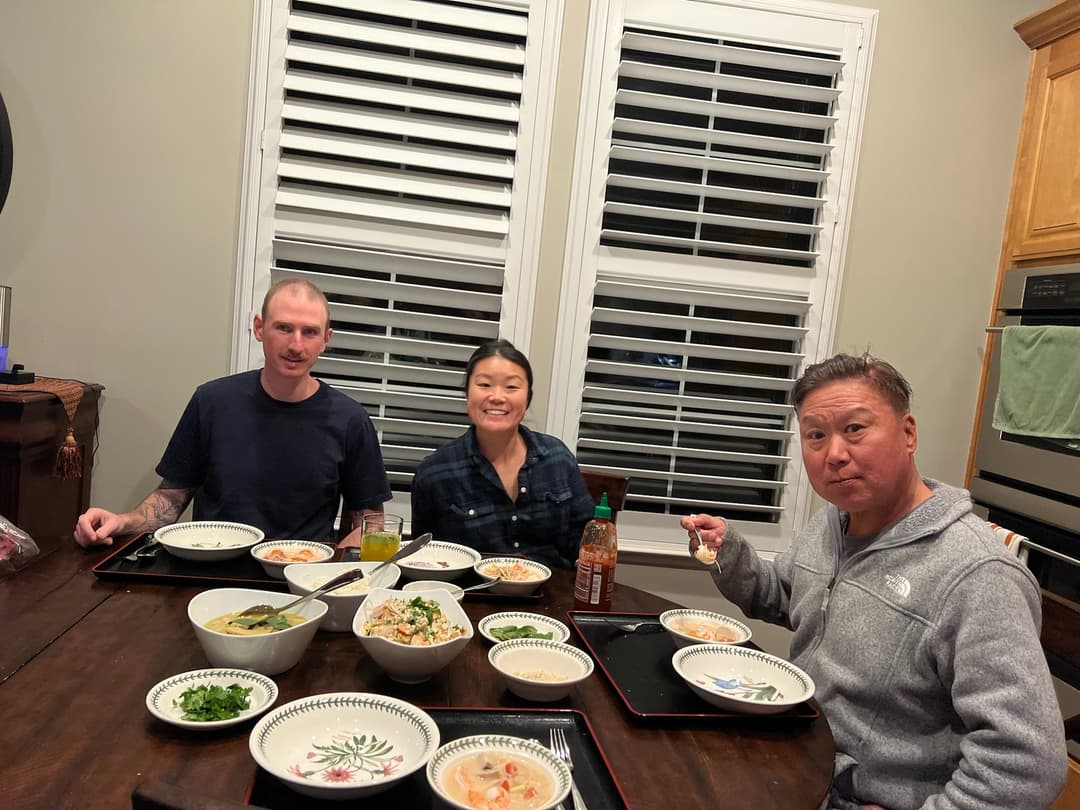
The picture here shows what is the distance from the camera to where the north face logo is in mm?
1246

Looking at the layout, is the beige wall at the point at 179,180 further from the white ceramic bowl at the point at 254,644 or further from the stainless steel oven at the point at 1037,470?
the white ceramic bowl at the point at 254,644

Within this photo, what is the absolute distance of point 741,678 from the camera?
1.23 m

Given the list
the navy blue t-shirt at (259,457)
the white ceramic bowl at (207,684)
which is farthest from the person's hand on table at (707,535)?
the navy blue t-shirt at (259,457)

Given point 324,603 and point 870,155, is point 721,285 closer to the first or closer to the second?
point 870,155

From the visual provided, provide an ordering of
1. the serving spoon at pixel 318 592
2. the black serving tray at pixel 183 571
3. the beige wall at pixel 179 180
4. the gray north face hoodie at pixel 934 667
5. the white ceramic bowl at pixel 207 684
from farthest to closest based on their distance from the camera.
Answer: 1. the beige wall at pixel 179 180
2. the black serving tray at pixel 183 571
3. the serving spoon at pixel 318 592
4. the gray north face hoodie at pixel 934 667
5. the white ceramic bowl at pixel 207 684

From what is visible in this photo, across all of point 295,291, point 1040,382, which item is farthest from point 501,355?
point 1040,382

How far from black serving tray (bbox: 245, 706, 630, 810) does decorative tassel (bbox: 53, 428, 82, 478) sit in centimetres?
175

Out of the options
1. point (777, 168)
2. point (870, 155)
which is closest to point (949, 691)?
point (777, 168)

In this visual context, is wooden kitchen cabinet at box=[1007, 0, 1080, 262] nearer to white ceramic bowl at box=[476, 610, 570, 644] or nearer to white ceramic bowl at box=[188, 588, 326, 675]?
white ceramic bowl at box=[476, 610, 570, 644]

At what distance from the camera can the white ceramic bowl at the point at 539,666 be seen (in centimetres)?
109

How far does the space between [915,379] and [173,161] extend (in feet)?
9.42

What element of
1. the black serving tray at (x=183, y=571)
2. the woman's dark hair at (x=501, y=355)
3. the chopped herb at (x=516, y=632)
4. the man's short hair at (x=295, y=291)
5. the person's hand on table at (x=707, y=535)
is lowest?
the black serving tray at (x=183, y=571)

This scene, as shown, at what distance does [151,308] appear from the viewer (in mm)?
2592

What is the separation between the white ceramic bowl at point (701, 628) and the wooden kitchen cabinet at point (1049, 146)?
2.03 m
